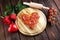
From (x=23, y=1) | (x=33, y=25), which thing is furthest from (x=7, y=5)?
(x=33, y=25)

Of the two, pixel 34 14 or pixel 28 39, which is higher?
pixel 34 14

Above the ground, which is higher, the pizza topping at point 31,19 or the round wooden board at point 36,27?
the pizza topping at point 31,19

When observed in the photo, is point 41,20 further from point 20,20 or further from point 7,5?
point 7,5

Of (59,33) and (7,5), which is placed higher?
(7,5)

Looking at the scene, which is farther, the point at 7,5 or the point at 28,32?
the point at 7,5

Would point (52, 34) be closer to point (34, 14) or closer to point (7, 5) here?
point (34, 14)

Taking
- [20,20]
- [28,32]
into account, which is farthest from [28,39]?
[20,20]

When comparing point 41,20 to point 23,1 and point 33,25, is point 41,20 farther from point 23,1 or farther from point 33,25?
point 23,1

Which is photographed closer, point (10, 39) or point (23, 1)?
point (10, 39)

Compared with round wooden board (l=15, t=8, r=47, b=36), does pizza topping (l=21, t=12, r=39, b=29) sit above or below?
above
